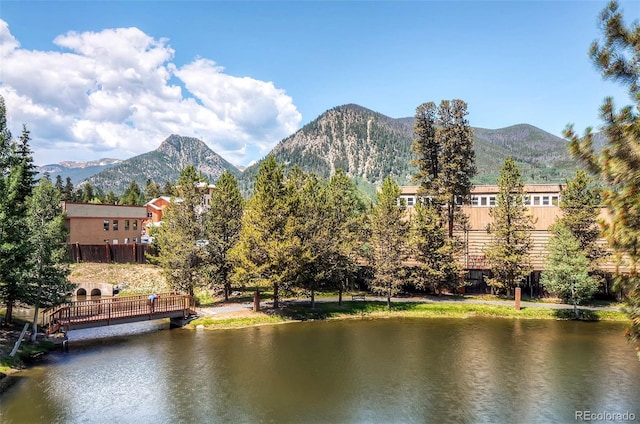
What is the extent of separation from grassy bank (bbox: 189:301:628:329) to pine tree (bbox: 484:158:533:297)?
12.6 ft

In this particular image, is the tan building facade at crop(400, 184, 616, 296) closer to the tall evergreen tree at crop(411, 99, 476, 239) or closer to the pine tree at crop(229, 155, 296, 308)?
the tall evergreen tree at crop(411, 99, 476, 239)

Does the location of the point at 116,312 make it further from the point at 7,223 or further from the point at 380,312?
the point at 380,312

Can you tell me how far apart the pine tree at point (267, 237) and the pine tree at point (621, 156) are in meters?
26.2

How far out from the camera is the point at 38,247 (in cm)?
2514

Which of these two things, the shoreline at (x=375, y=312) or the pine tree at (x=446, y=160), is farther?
the pine tree at (x=446, y=160)

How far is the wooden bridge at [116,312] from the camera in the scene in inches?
1092

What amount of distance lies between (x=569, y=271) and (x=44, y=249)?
40.3 metres

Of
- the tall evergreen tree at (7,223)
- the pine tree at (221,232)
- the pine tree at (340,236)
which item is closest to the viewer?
the tall evergreen tree at (7,223)

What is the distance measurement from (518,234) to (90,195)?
116 metres

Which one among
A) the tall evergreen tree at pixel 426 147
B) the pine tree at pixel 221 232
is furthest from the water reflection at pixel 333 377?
the tall evergreen tree at pixel 426 147

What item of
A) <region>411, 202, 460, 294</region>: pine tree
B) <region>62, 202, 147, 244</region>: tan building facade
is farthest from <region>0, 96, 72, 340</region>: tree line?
<region>411, 202, 460, 294</region>: pine tree

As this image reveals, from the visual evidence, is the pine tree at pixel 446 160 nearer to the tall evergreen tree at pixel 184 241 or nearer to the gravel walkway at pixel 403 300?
the gravel walkway at pixel 403 300

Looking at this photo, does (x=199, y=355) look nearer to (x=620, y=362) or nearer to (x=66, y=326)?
(x=66, y=326)

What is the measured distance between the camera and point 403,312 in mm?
37156
